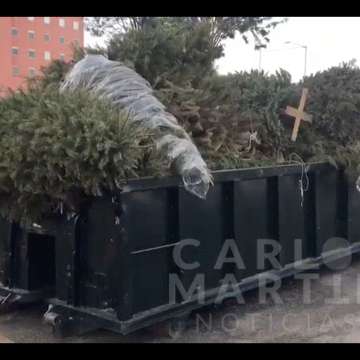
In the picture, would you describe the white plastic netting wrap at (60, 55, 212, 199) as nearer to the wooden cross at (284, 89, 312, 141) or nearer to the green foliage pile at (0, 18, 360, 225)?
the green foliage pile at (0, 18, 360, 225)

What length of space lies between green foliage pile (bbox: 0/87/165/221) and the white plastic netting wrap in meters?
0.20

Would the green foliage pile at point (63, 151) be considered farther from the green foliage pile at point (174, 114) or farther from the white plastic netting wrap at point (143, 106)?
the white plastic netting wrap at point (143, 106)

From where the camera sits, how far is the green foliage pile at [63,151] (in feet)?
13.2

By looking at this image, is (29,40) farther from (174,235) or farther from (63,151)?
(63,151)

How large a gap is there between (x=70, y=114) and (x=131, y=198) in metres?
0.76

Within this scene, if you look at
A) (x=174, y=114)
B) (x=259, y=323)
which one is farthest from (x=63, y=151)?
(x=259, y=323)

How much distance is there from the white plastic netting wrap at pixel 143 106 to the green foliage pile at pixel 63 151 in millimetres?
202

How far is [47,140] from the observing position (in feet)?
13.5

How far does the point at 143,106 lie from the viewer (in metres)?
4.88

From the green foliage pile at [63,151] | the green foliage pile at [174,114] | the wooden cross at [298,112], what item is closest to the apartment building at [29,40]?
the green foliage pile at [174,114]

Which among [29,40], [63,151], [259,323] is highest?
[29,40]

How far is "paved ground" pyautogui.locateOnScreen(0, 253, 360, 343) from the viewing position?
4848 millimetres

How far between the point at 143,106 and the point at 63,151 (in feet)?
3.44

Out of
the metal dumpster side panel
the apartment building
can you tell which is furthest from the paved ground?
the apartment building
